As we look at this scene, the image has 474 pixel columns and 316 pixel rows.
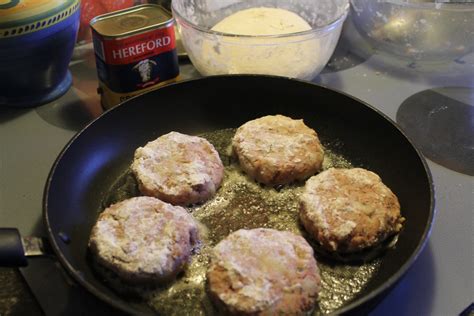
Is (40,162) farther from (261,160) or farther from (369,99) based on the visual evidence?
(369,99)

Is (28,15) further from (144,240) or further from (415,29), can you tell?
(415,29)

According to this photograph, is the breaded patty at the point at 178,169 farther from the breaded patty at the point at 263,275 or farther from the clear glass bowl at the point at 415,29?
the clear glass bowl at the point at 415,29

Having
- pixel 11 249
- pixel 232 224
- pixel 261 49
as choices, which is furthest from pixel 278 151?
pixel 11 249

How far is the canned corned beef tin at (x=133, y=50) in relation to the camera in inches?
48.1

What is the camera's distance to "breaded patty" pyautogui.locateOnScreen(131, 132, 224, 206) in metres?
1.06

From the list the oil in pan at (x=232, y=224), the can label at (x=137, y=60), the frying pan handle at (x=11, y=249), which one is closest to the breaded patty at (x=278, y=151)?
the oil in pan at (x=232, y=224)

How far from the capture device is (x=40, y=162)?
1.28 meters

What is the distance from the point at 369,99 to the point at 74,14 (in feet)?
3.07

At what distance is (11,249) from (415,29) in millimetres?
1406

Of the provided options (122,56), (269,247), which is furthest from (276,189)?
(122,56)

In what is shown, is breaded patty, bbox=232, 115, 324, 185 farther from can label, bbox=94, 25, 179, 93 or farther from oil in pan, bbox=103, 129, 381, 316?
can label, bbox=94, 25, 179, 93

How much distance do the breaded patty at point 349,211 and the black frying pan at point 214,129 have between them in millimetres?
55

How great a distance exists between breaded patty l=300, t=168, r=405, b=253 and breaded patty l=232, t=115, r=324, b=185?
0.19ft

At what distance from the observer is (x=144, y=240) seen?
3.00 ft
